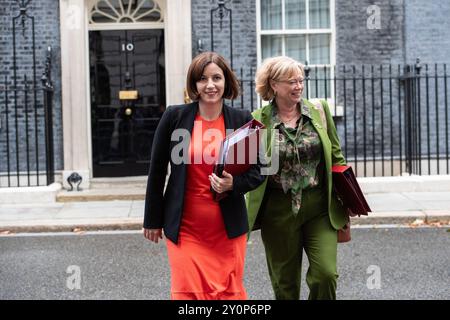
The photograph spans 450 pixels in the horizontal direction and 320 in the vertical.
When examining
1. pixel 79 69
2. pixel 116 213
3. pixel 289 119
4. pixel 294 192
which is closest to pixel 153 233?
pixel 294 192

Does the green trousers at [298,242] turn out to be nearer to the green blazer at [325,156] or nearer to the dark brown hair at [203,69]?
the green blazer at [325,156]

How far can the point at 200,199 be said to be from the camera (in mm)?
3596

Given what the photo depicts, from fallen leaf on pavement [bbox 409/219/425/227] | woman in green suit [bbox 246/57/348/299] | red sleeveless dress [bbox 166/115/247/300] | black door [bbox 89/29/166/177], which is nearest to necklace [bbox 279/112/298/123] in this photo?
woman in green suit [bbox 246/57/348/299]

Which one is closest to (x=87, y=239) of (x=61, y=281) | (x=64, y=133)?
(x=61, y=281)

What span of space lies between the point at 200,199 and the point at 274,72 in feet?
3.30

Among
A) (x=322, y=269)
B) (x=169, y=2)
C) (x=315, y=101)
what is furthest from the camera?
(x=169, y=2)

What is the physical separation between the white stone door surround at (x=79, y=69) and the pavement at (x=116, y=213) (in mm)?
1017

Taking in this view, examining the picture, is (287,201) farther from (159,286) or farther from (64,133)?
(64,133)

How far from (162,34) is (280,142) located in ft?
26.2

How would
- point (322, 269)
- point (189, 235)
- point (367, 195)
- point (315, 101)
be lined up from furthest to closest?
point (367, 195) < point (315, 101) < point (322, 269) < point (189, 235)

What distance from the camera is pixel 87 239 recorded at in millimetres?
8047

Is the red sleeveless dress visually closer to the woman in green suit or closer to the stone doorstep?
the woman in green suit

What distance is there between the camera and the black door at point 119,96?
11.6 meters

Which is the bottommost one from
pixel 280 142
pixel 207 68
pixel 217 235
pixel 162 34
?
pixel 217 235
